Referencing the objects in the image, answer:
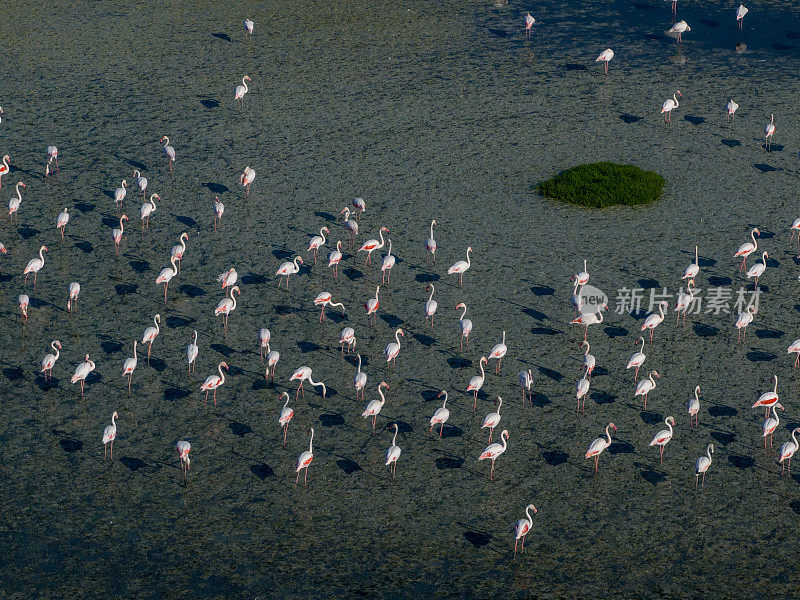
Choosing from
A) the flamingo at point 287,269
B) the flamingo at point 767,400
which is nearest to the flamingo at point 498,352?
the flamingo at point 767,400

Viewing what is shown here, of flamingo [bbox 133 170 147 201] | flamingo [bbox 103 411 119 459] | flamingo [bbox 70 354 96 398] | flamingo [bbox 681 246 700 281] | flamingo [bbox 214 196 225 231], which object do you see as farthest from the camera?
flamingo [bbox 133 170 147 201]

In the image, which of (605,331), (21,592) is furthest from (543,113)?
(21,592)

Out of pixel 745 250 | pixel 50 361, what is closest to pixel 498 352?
pixel 745 250

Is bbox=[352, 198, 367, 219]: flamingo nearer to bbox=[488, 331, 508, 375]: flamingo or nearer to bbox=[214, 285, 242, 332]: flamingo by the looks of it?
bbox=[214, 285, 242, 332]: flamingo

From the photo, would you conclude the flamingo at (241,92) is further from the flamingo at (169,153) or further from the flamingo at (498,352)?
the flamingo at (498,352)

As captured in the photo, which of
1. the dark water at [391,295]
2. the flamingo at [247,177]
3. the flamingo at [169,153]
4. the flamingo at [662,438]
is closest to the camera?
the dark water at [391,295]

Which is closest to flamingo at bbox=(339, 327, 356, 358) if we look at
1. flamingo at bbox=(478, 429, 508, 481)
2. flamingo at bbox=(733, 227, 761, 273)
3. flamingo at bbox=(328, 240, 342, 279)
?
flamingo at bbox=(328, 240, 342, 279)

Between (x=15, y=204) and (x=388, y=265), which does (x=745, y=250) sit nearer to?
(x=388, y=265)
